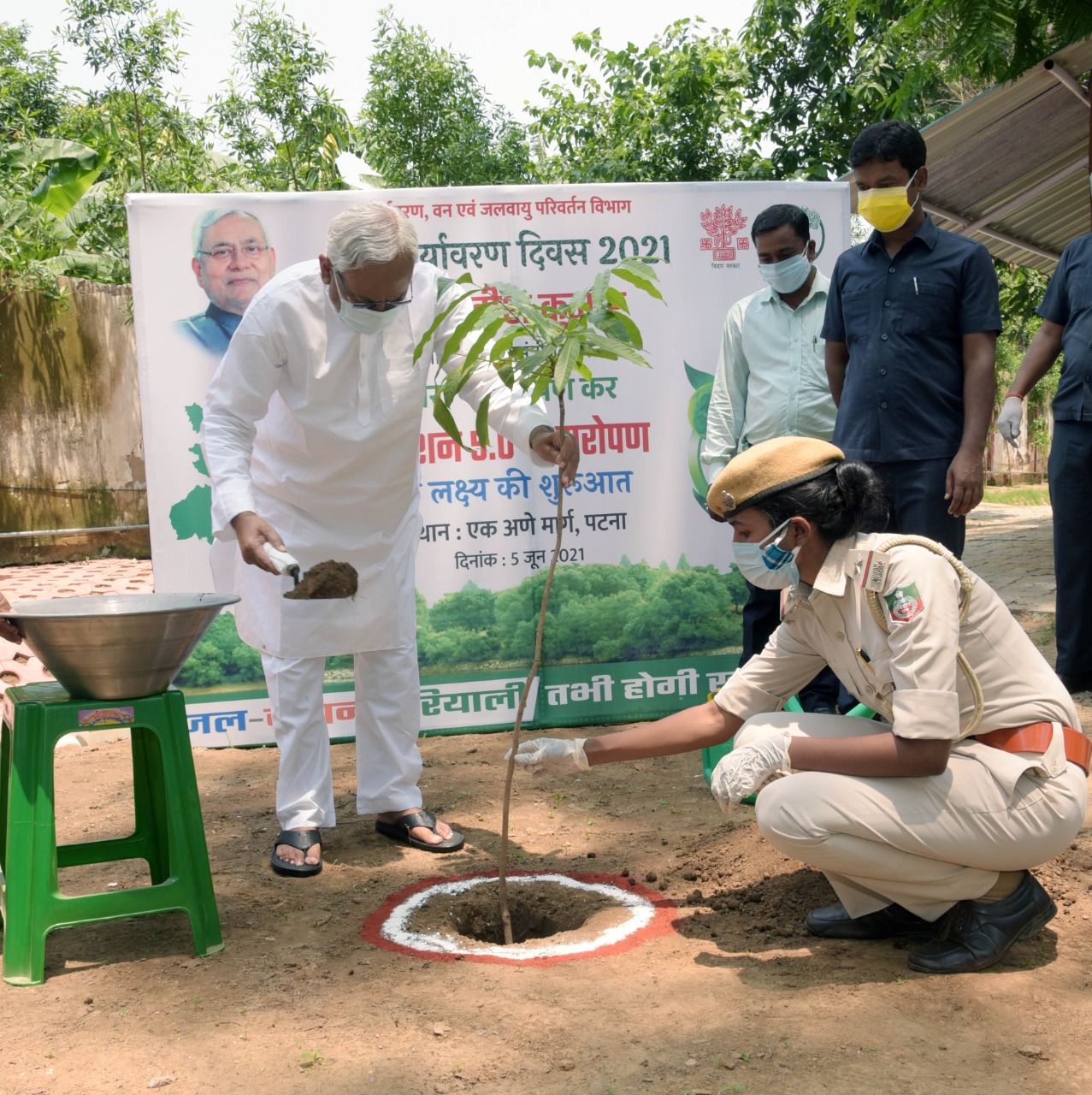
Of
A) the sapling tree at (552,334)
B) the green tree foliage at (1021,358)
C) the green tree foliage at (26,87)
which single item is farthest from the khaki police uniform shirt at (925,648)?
the green tree foliage at (26,87)

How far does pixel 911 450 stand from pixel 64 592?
21.9 feet

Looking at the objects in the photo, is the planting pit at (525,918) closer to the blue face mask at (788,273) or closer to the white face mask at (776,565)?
the white face mask at (776,565)

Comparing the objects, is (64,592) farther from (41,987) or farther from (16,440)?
(41,987)

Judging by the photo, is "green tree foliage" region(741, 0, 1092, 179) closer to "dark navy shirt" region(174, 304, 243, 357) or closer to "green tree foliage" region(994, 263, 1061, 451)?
"green tree foliage" region(994, 263, 1061, 451)

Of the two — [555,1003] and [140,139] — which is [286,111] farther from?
[555,1003]

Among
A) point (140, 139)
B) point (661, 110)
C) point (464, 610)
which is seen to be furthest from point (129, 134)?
point (464, 610)

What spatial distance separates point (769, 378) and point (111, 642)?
276cm

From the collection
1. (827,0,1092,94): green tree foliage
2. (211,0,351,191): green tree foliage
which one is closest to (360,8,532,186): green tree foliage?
(211,0,351,191): green tree foliage

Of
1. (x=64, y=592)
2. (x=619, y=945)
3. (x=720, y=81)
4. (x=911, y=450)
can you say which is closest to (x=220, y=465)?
(x=619, y=945)

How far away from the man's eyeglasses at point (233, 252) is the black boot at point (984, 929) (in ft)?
12.5

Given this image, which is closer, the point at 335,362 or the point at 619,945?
the point at 619,945

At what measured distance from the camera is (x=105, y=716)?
9.52 ft

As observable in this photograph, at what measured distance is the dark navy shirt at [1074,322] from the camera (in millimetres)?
4734

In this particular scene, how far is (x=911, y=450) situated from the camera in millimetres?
3994
